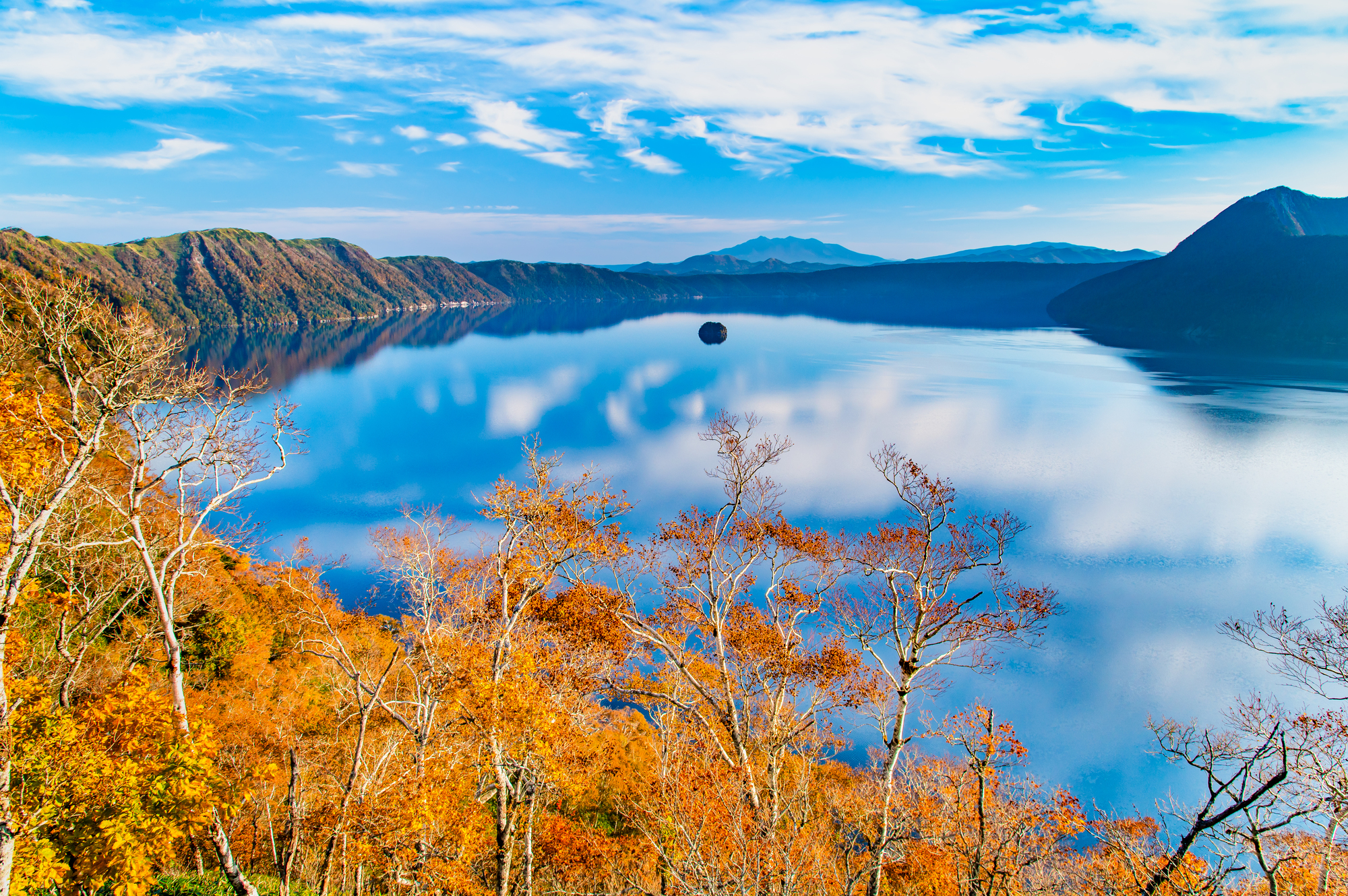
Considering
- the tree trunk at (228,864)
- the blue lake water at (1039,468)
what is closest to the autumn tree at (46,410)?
the tree trunk at (228,864)

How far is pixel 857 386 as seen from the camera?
87812 mm

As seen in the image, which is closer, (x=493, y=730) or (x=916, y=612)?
(x=493, y=730)

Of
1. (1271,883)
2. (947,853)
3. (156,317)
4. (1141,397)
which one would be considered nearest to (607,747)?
(947,853)

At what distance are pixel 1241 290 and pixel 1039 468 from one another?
132877mm

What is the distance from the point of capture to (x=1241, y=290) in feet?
461

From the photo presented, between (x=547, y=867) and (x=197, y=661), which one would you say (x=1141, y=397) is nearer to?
(x=547, y=867)

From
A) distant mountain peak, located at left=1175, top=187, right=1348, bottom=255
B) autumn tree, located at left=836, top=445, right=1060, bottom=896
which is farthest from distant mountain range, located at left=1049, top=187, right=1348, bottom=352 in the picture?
autumn tree, located at left=836, top=445, right=1060, bottom=896

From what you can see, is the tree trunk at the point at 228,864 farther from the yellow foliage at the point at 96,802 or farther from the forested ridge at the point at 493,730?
the yellow foliage at the point at 96,802

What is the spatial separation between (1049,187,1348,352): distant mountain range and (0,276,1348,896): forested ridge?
466ft

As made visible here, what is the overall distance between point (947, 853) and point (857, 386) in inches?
3013

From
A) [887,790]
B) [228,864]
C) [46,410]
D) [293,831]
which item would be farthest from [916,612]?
[46,410]

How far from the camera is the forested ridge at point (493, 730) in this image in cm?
937

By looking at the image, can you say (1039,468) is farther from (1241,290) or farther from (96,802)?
(1241,290)

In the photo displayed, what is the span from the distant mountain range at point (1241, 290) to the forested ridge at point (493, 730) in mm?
141950
